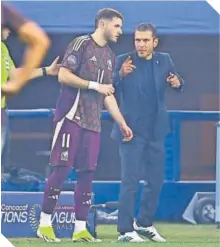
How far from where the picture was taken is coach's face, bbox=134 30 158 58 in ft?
18.8

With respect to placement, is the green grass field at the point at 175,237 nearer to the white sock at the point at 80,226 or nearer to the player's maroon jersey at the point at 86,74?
the white sock at the point at 80,226

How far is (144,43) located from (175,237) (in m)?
1.09

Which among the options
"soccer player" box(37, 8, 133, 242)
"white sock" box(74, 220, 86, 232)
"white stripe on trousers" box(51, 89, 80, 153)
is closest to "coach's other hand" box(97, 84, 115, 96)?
"soccer player" box(37, 8, 133, 242)

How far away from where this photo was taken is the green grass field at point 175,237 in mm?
5727


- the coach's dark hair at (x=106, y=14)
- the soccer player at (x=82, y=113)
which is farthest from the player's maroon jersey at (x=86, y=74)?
the coach's dark hair at (x=106, y=14)

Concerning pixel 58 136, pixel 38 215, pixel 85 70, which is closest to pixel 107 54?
pixel 85 70

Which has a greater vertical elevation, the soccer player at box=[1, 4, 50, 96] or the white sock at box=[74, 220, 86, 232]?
the soccer player at box=[1, 4, 50, 96]

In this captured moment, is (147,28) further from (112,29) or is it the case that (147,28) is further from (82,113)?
(82,113)

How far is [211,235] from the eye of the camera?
588 cm

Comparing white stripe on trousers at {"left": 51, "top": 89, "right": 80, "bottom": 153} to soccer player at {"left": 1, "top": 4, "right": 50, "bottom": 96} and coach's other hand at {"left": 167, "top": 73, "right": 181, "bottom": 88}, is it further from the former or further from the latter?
soccer player at {"left": 1, "top": 4, "right": 50, "bottom": 96}

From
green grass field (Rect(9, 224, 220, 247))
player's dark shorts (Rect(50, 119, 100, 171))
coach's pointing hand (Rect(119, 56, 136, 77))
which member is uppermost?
coach's pointing hand (Rect(119, 56, 136, 77))

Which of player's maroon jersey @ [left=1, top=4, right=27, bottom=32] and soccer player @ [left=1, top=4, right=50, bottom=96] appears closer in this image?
soccer player @ [left=1, top=4, right=50, bottom=96]

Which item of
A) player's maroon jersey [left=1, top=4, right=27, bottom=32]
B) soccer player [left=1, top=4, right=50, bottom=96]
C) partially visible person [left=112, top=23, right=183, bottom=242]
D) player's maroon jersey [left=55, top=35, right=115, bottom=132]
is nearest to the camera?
soccer player [left=1, top=4, right=50, bottom=96]

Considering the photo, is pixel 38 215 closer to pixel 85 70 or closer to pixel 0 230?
pixel 0 230
